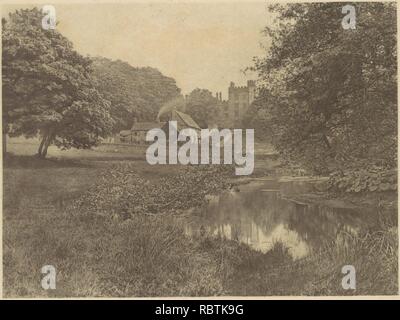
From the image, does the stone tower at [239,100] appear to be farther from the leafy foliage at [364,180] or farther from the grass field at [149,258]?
the leafy foliage at [364,180]

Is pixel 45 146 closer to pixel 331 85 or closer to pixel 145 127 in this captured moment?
pixel 145 127

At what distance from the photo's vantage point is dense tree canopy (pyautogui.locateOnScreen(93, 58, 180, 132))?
23.2ft

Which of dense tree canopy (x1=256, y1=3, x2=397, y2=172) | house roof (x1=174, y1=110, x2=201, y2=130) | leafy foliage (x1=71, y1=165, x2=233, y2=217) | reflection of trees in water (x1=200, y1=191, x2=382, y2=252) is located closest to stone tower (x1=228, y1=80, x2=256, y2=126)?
dense tree canopy (x1=256, y1=3, x2=397, y2=172)

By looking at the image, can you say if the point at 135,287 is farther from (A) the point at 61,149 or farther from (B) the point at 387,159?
(B) the point at 387,159

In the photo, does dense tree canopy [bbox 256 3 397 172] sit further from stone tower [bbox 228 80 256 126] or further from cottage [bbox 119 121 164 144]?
cottage [bbox 119 121 164 144]

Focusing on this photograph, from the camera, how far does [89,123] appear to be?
24.1 feet

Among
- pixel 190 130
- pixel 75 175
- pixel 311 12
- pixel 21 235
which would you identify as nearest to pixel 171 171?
pixel 190 130

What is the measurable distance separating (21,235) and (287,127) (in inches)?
167

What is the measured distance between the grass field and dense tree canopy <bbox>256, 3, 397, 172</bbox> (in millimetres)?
1322

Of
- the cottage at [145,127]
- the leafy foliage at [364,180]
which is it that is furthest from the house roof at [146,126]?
the leafy foliage at [364,180]

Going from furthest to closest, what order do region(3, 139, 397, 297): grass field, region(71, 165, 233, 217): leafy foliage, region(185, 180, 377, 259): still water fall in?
region(71, 165, 233, 217): leafy foliage
region(185, 180, 377, 259): still water
region(3, 139, 397, 297): grass field

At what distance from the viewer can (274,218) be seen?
23.3 ft

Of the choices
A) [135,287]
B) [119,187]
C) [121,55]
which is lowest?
[135,287]

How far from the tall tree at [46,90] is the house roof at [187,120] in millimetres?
1067
